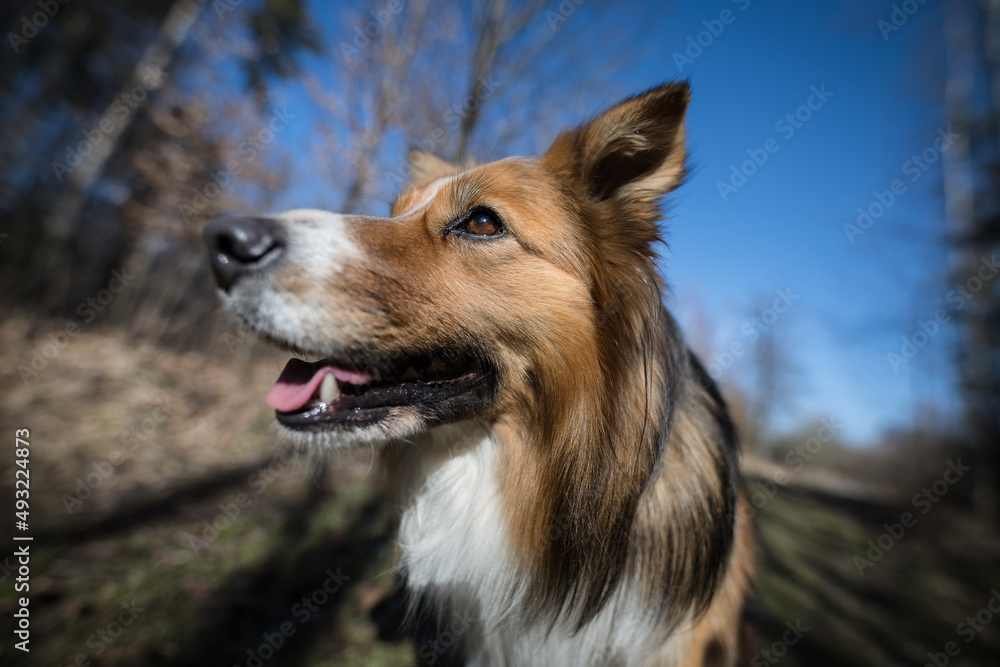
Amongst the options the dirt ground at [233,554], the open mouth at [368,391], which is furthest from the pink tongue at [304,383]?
the dirt ground at [233,554]

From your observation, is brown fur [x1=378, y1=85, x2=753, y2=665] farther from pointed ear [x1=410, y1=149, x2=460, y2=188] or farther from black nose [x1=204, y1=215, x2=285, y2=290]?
pointed ear [x1=410, y1=149, x2=460, y2=188]

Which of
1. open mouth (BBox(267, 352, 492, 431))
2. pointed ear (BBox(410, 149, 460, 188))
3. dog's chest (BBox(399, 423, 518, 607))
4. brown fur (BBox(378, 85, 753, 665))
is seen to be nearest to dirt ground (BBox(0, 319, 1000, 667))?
dog's chest (BBox(399, 423, 518, 607))

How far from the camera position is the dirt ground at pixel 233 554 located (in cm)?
295

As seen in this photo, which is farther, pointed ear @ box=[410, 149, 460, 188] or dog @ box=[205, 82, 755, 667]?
pointed ear @ box=[410, 149, 460, 188]

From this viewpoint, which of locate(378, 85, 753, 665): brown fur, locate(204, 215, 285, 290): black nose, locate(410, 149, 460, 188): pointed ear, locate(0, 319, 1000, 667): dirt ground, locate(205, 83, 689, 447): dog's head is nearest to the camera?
locate(204, 215, 285, 290): black nose

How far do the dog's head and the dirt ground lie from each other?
1.09 m

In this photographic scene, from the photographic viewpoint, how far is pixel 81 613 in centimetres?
286

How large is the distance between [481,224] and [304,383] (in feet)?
3.64

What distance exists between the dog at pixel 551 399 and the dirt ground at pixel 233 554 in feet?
3.49

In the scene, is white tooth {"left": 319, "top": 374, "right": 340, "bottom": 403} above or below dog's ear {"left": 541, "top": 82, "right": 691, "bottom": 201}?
below

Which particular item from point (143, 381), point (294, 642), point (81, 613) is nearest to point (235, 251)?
point (294, 642)

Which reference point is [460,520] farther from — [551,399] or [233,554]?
[233,554]

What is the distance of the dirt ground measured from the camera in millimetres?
2953

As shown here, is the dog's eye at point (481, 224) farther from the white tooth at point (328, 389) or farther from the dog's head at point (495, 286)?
the white tooth at point (328, 389)
